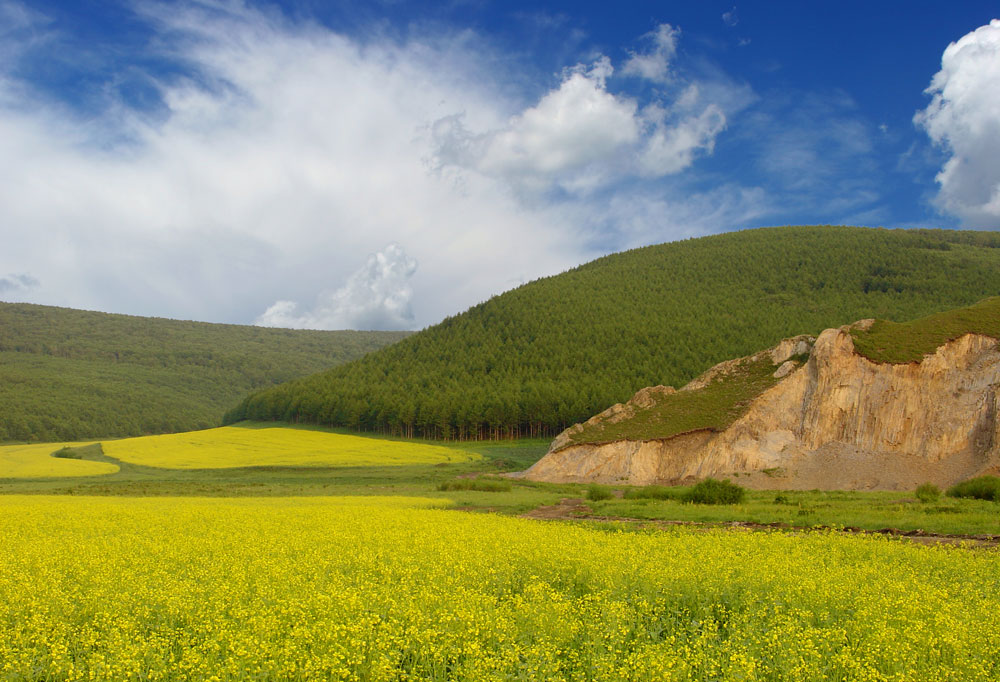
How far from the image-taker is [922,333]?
4378 cm

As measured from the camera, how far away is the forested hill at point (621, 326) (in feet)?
314

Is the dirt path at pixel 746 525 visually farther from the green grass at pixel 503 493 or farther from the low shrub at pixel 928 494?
the low shrub at pixel 928 494

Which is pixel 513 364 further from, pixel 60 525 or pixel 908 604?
pixel 908 604

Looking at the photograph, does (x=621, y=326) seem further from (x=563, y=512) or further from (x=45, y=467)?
(x=563, y=512)

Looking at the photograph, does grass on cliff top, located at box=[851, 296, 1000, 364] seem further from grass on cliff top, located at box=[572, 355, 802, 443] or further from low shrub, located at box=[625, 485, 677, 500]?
low shrub, located at box=[625, 485, 677, 500]

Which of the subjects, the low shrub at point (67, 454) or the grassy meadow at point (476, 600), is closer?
the grassy meadow at point (476, 600)

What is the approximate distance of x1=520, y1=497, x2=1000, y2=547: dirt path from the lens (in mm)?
17344

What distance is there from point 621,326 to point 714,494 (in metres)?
95.9

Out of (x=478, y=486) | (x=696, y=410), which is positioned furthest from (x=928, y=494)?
(x=478, y=486)

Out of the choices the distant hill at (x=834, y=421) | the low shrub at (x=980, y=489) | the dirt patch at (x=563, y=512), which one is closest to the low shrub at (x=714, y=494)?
the dirt patch at (x=563, y=512)

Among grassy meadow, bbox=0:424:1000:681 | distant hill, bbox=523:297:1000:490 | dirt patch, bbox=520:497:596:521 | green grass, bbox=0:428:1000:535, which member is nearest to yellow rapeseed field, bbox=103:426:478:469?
green grass, bbox=0:428:1000:535

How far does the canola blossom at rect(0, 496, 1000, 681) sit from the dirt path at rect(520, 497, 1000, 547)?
3.51m

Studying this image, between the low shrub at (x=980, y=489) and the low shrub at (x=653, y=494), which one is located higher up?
the low shrub at (x=980, y=489)

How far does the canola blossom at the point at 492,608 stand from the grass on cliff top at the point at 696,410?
97.5ft
